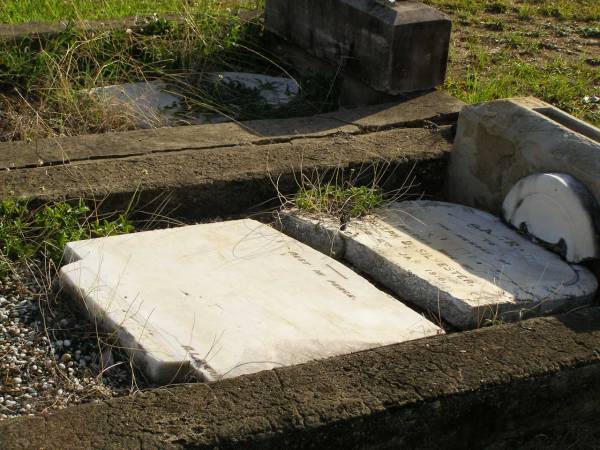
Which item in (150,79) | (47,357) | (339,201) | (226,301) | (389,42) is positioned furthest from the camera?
(150,79)

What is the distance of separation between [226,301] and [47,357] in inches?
24.5

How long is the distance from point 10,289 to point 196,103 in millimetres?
2045

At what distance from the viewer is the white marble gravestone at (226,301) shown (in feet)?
10.7

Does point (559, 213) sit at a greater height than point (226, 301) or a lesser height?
greater

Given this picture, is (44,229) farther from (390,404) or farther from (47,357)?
(390,404)

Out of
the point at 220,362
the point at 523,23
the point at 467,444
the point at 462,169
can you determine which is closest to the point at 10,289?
the point at 220,362

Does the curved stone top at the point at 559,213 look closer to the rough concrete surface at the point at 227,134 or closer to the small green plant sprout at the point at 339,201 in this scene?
the small green plant sprout at the point at 339,201

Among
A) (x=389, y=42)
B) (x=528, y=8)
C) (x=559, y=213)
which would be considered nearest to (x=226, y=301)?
(x=559, y=213)

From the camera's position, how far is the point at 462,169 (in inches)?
182

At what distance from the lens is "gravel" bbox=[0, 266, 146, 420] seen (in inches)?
123

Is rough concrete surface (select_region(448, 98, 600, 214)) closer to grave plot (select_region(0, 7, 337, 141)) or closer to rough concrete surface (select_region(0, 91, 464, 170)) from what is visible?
rough concrete surface (select_region(0, 91, 464, 170))

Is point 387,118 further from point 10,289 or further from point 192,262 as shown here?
point 10,289

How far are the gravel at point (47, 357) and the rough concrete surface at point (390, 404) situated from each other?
33 centimetres

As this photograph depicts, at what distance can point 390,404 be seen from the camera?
295 centimetres
